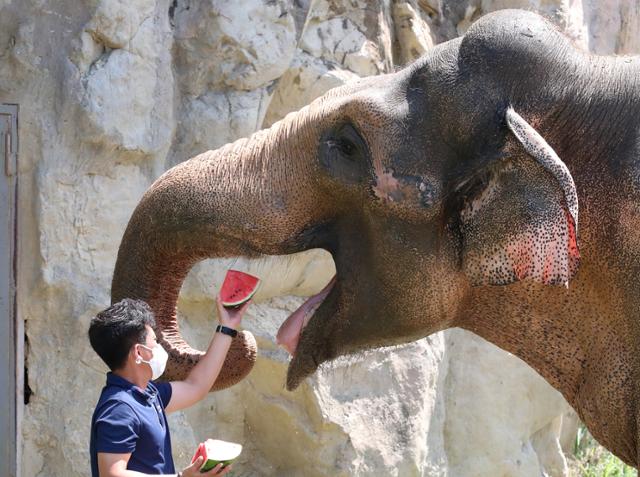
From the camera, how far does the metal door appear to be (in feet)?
14.6

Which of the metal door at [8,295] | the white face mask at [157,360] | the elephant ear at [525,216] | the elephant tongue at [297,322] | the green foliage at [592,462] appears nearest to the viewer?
the elephant ear at [525,216]

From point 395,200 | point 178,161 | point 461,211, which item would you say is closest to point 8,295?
point 178,161

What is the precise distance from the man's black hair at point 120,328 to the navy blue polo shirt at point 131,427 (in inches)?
2.4

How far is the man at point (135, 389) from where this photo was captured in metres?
2.87

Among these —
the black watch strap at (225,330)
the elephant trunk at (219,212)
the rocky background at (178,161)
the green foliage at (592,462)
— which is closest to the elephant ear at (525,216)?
the elephant trunk at (219,212)

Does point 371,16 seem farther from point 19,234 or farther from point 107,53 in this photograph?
point 19,234

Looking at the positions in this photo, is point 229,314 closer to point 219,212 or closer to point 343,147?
point 219,212

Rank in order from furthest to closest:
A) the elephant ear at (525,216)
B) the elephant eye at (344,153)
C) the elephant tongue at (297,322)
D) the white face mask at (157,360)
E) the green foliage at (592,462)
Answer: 1. the green foliage at (592,462)
2. the white face mask at (157,360)
3. the elephant tongue at (297,322)
4. the elephant eye at (344,153)
5. the elephant ear at (525,216)

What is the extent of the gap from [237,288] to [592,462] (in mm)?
4940

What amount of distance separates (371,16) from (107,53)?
4.50ft

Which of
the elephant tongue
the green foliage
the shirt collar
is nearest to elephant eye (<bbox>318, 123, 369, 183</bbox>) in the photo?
the elephant tongue

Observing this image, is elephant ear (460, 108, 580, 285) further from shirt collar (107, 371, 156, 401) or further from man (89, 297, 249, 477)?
shirt collar (107, 371, 156, 401)

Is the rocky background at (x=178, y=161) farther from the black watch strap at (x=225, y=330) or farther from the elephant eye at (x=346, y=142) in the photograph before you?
the elephant eye at (x=346, y=142)

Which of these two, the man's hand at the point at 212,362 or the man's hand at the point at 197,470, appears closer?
the man's hand at the point at 197,470
